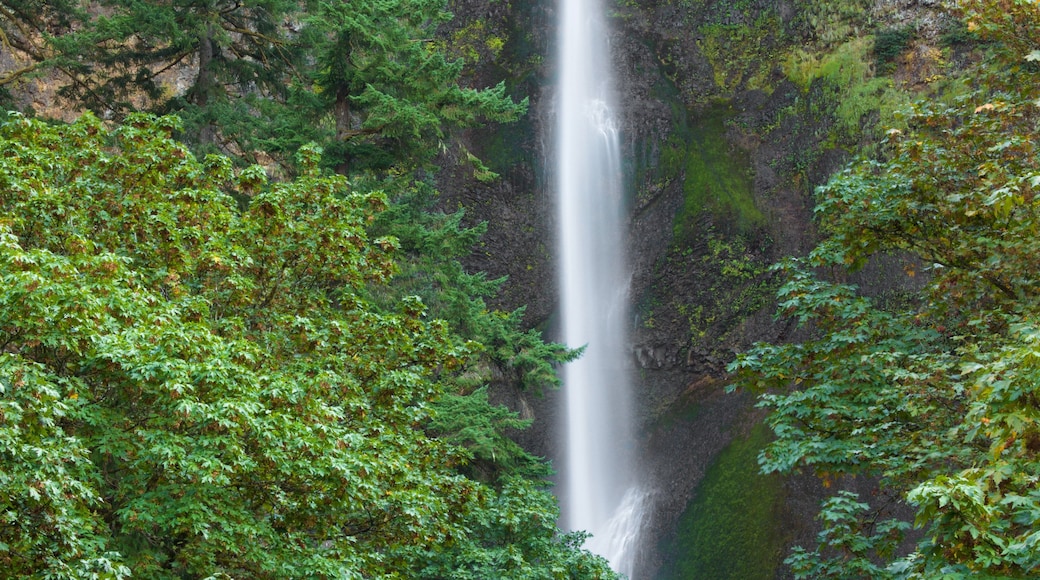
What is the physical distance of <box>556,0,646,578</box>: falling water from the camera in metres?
25.2

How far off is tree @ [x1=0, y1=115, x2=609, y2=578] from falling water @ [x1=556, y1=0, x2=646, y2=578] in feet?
41.7

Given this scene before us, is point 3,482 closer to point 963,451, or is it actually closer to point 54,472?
point 54,472

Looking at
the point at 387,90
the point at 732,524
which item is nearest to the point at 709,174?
the point at 732,524

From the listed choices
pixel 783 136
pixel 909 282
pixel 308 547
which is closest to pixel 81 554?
pixel 308 547

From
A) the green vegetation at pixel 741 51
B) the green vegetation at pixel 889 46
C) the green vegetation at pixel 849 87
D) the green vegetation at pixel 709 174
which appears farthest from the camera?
the green vegetation at pixel 741 51

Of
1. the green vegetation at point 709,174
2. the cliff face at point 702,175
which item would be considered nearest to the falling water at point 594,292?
the cliff face at point 702,175

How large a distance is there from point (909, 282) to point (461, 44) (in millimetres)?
15946

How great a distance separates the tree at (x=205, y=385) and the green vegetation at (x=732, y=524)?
33.3 feet

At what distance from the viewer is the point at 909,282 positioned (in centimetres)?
2261

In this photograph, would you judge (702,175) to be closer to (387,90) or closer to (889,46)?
(889,46)

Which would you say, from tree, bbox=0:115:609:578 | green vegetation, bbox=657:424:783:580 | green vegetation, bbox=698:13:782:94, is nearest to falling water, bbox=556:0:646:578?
green vegetation, bbox=657:424:783:580

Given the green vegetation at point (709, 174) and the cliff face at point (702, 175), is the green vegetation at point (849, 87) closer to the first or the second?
the cliff face at point (702, 175)

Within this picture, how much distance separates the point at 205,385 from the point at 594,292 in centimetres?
2090

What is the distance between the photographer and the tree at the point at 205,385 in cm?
724
